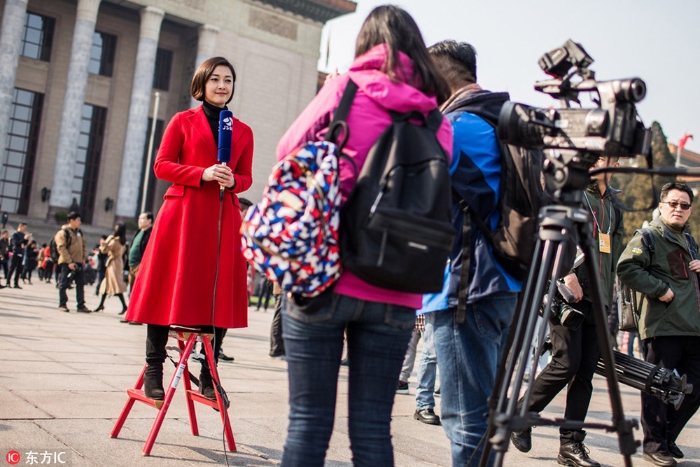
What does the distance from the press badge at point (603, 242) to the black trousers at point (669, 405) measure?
1022mm

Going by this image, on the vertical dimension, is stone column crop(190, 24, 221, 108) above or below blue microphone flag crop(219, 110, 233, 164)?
above

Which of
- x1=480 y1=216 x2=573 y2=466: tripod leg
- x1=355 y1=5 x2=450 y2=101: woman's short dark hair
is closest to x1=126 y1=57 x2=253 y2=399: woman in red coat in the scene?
x1=355 y1=5 x2=450 y2=101: woman's short dark hair

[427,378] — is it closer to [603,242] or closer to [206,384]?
[603,242]

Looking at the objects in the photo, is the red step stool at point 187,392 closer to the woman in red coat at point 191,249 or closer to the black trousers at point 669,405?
the woman in red coat at point 191,249

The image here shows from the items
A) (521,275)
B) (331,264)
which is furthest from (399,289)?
(521,275)

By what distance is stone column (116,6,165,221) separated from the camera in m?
37.2

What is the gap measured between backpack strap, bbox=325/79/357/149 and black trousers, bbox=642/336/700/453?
12.5ft

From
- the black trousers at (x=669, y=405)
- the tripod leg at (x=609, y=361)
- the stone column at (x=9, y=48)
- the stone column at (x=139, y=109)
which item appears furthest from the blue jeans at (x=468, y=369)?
the stone column at (x=139, y=109)

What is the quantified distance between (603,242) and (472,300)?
7.79ft

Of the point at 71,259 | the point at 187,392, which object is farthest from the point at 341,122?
the point at 71,259

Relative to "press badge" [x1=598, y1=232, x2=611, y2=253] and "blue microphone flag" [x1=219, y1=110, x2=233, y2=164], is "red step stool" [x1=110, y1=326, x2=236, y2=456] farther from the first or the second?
"press badge" [x1=598, y1=232, x2=611, y2=253]

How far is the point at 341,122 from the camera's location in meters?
2.13

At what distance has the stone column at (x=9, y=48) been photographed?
34000mm

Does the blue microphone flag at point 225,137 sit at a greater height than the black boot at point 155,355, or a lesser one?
greater
